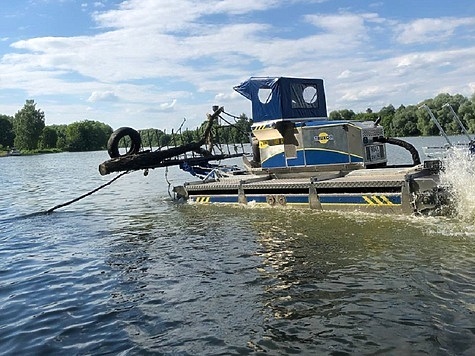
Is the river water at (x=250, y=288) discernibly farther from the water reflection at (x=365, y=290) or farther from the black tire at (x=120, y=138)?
the black tire at (x=120, y=138)

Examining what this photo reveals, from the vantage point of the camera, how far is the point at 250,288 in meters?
8.09

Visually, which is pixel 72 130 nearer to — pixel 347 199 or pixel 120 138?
pixel 120 138

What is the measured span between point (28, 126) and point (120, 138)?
11256 centimetres

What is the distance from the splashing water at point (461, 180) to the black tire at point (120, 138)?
12.0m

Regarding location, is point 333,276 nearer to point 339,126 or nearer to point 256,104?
point 339,126

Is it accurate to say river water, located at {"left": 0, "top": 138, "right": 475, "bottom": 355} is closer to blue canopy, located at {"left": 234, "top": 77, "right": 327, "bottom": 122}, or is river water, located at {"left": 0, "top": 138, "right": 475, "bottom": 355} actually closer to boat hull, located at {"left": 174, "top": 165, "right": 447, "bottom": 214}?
boat hull, located at {"left": 174, "top": 165, "right": 447, "bottom": 214}

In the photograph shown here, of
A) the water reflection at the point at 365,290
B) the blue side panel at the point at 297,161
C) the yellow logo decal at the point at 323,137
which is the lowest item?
the water reflection at the point at 365,290

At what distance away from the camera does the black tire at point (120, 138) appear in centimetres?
1941

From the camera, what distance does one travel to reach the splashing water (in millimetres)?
11438

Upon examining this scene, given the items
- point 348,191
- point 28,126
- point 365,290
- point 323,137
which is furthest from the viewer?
point 28,126

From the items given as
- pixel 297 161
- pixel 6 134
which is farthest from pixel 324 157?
pixel 6 134

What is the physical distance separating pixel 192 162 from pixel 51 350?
50.7 feet

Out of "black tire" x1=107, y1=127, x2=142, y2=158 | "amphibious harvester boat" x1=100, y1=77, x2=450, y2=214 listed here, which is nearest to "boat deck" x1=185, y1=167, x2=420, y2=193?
"amphibious harvester boat" x1=100, y1=77, x2=450, y2=214

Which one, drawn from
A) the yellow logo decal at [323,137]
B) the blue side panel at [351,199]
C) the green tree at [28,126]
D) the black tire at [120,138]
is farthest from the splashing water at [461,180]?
the green tree at [28,126]
